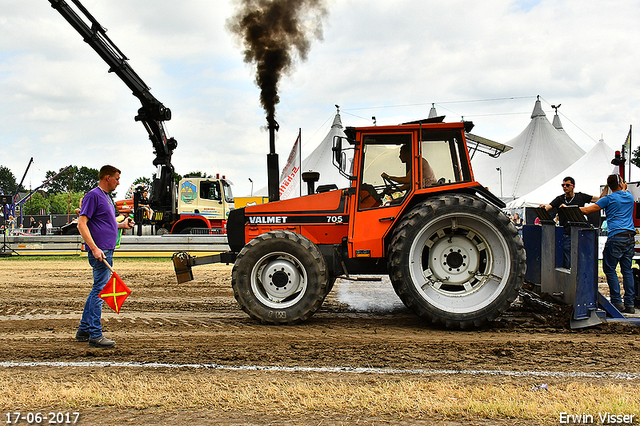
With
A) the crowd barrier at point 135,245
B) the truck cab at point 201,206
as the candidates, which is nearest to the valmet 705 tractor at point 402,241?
the crowd barrier at point 135,245

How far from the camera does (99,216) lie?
14.8ft

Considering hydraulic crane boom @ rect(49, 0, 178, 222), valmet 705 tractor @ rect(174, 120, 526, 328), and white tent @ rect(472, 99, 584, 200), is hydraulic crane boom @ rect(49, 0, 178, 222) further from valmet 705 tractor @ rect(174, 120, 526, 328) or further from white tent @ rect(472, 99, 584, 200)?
white tent @ rect(472, 99, 584, 200)

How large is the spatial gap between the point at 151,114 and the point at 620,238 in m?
13.9

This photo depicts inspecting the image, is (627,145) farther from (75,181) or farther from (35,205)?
(75,181)

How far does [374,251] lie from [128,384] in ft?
9.37

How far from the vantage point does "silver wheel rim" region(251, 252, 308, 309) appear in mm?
5367

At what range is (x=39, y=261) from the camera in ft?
43.8

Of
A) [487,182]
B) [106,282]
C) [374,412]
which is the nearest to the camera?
[374,412]

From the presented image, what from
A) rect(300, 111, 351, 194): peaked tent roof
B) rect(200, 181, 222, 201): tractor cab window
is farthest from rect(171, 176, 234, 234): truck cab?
rect(300, 111, 351, 194): peaked tent roof

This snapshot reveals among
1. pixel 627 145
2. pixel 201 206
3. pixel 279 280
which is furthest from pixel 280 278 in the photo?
pixel 627 145

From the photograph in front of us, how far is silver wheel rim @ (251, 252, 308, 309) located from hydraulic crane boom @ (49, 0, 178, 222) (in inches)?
423

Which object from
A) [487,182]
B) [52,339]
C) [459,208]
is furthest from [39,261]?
[487,182]

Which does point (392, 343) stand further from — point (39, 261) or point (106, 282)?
point (39, 261)

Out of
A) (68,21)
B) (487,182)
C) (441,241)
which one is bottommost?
(441,241)
